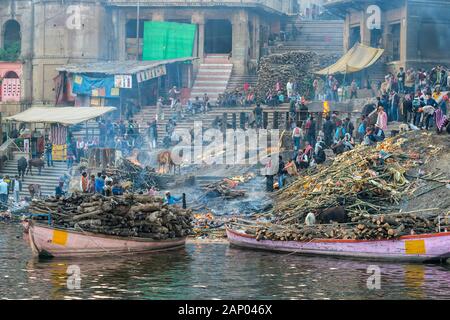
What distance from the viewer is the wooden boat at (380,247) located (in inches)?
990

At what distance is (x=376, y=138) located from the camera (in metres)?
33.3

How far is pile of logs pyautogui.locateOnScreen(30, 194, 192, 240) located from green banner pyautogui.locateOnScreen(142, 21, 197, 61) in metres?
23.8

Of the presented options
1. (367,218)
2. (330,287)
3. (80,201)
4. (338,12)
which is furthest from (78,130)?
(330,287)

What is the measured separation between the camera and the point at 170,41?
5109 centimetres

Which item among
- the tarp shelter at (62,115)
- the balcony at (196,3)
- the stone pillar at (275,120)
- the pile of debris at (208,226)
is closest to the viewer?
the pile of debris at (208,226)

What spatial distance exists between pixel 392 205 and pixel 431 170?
209cm

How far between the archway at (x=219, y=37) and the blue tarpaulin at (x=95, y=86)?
6625 mm

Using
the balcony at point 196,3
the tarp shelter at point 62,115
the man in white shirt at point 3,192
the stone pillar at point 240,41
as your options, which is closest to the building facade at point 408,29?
the balcony at point 196,3

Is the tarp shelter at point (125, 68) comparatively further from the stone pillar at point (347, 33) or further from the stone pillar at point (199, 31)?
the stone pillar at point (347, 33)

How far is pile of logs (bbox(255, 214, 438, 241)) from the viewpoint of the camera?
84.4ft

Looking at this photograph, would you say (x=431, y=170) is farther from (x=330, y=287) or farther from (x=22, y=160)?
(x=22, y=160)

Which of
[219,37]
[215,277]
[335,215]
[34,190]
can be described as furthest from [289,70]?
[215,277]

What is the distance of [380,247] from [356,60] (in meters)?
20.7

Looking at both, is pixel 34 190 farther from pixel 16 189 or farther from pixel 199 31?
pixel 199 31
